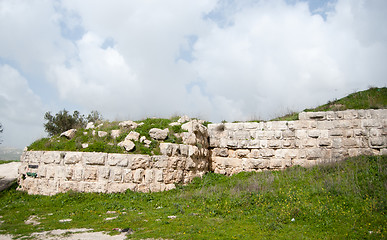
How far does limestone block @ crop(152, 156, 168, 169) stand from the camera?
12.5 m

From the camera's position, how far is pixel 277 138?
1471 centimetres

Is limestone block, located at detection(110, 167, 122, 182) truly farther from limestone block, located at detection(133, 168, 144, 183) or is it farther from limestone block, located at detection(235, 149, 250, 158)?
A: limestone block, located at detection(235, 149, 250, 158)

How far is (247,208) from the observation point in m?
9.29

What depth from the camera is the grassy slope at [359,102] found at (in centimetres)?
1493

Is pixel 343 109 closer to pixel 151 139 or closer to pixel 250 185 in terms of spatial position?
pixel 250 185

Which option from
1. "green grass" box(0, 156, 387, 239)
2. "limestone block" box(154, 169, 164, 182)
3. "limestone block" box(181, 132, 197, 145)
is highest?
"limestone block" box(181, 132, 197, 145)

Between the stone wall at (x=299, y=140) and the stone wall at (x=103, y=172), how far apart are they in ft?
11.4

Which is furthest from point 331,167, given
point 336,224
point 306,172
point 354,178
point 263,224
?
point 263,224

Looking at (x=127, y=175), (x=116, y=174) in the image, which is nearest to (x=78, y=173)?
(x=116, y=174)

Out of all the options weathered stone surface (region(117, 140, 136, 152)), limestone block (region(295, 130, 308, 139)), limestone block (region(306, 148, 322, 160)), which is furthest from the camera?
limestone block (region(295, 130, 308, 139))

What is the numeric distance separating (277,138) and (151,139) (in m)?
7.10

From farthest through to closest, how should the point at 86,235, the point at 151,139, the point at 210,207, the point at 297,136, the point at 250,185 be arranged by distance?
the point at 297,136 < the point at 151,139 < the point at 250,185 < the point at 210,207 < the point at 86,235

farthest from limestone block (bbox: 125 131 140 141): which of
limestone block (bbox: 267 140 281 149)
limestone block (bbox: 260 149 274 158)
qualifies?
limestone block (bbox: 267 140 281 149)

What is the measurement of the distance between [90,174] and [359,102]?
51.6 ft
